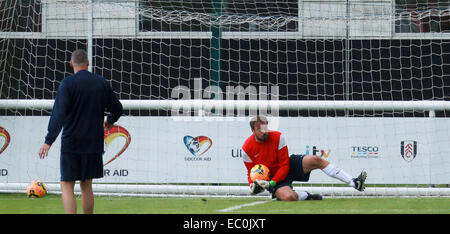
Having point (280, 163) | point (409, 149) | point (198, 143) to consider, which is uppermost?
point (198, 143)

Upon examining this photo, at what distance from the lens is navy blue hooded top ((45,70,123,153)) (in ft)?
21.6

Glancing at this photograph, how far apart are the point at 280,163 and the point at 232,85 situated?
12.6ft

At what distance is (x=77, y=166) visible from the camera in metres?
6.62

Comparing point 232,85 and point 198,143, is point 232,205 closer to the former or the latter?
point 198,143

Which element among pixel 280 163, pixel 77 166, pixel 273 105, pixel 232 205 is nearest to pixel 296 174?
pixel 280 163

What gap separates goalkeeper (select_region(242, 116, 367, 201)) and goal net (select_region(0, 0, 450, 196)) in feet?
2.07

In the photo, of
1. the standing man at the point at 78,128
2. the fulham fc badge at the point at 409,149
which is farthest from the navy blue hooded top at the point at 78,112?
the fulham fc badge at the point at 409,149

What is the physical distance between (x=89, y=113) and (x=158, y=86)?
594 cm

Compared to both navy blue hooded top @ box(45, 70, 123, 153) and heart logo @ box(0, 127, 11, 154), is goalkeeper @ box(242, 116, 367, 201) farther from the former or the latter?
heart logo @ box(0, 127, 11, 154)

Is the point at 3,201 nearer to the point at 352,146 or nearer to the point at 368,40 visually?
the point at 352,146

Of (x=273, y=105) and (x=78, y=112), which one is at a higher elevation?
(x=273, y=105)

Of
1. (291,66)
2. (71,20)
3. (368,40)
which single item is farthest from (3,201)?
(368,40)

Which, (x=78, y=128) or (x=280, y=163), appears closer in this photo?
(x=78, y=128)

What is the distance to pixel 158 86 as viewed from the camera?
12570mm
